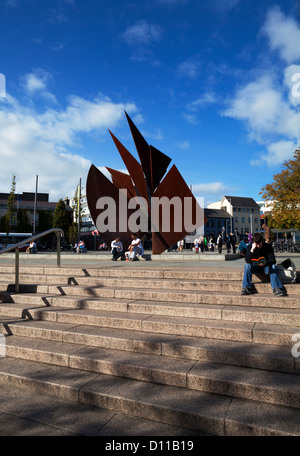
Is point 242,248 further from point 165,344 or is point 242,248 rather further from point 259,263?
point 165,344

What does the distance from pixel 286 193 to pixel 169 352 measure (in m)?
19.9

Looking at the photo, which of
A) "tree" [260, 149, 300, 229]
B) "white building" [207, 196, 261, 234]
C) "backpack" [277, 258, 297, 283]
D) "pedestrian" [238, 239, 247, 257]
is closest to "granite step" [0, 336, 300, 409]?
"backpack" [277, 258, 297, 283]

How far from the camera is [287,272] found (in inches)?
172

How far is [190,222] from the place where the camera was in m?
11.3

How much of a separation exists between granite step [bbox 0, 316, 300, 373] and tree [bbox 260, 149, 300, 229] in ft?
59.5

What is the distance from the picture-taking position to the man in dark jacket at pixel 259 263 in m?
4.16

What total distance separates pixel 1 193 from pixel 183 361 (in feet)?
283

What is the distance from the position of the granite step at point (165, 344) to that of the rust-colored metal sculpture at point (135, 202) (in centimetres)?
808

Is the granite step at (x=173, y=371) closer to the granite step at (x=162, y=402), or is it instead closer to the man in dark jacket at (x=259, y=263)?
the granite step at (x=162, y=402)

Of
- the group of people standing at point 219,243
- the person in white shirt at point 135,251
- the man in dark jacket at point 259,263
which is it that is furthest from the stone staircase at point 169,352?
the group of people standing at point 219,243

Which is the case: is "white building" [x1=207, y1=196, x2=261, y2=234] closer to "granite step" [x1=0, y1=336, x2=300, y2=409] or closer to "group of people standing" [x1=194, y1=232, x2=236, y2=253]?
"group of people standing" [x1=194, y1=232, x2=236, y2=253]

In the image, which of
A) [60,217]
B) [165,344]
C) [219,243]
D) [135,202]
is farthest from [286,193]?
[60,217]

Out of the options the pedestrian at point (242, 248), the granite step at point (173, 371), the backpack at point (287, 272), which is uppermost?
the pedestrian at point (242, 248)

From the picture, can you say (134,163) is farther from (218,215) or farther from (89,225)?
(218,215)
